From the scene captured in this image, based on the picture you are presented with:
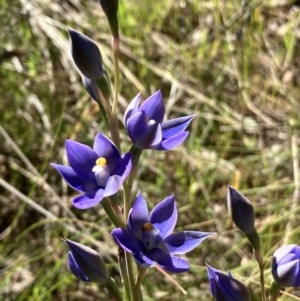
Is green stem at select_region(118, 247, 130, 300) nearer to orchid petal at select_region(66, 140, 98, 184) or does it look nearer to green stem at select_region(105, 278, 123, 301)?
green stem at select_region(105, 278, 123, 301)

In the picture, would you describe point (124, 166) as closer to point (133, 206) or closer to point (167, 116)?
point (133, 206)

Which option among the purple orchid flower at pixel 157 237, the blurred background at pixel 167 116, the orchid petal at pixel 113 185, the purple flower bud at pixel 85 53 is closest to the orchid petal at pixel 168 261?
the purple orchid flower at pixel 157 237

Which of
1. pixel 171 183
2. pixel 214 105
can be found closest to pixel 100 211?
pixel 171 183

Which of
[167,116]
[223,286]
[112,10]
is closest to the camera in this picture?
[223,286]

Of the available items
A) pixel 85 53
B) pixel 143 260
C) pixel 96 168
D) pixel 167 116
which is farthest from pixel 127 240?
pixel 167 116

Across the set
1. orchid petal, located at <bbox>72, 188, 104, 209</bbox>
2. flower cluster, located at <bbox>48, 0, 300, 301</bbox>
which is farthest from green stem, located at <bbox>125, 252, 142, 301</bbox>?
orchid petal, located at <bbox>72, 188, 104, 209</bbox>
